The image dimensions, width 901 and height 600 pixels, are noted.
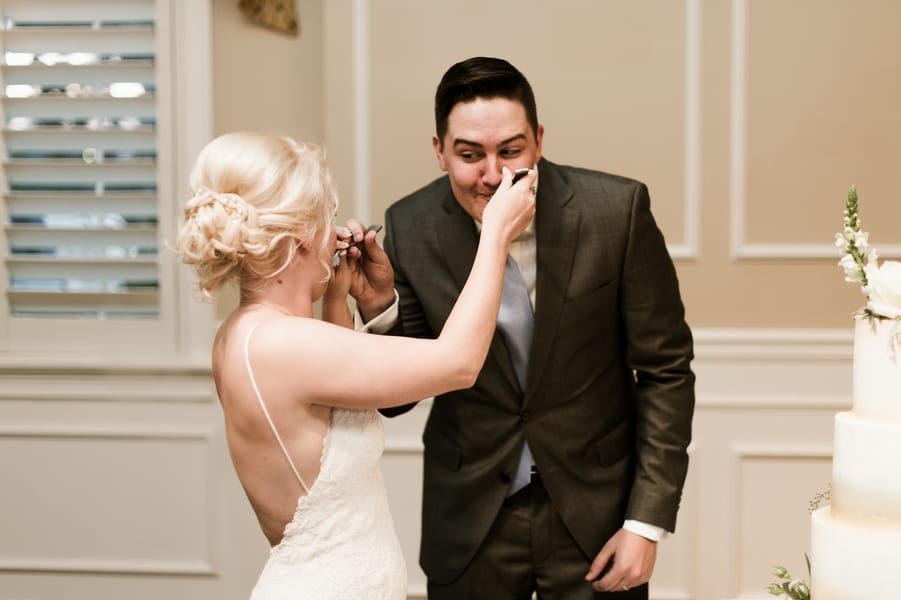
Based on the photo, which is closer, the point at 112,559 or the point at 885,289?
the point at 885,289

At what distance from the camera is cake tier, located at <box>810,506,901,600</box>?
1.46 m

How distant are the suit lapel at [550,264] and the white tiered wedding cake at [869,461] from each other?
65 cm

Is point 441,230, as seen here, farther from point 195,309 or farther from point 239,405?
point 195,309

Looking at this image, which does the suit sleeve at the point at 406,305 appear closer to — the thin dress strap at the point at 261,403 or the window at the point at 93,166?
the thin dress strap at the point at 261,403

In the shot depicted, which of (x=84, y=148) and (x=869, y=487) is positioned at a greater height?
(x=84, y=148)

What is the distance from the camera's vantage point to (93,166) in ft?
11.7

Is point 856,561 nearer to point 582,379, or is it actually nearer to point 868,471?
point 868,471

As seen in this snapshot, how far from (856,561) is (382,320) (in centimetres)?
97

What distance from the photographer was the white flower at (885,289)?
4.75 feet

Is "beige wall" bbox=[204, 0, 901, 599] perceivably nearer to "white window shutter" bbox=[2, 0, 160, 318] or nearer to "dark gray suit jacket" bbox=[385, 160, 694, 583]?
"white window shutter" bbox=[2, 0, 160, 318]

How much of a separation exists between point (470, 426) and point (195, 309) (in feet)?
5.58

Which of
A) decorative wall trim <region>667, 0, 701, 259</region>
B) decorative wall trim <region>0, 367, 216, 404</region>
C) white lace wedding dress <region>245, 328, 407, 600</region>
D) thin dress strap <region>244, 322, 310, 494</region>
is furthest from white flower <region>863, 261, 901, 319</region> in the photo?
decorative wall trim <region>0, 367, 216, 404</region>

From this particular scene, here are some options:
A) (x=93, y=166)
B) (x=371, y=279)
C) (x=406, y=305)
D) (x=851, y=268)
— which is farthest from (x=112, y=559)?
(x=851, y=268)

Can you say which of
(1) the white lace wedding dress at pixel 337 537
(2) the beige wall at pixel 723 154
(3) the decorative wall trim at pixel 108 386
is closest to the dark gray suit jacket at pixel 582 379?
(1) the white lace wedding dress at pixel 337 537
